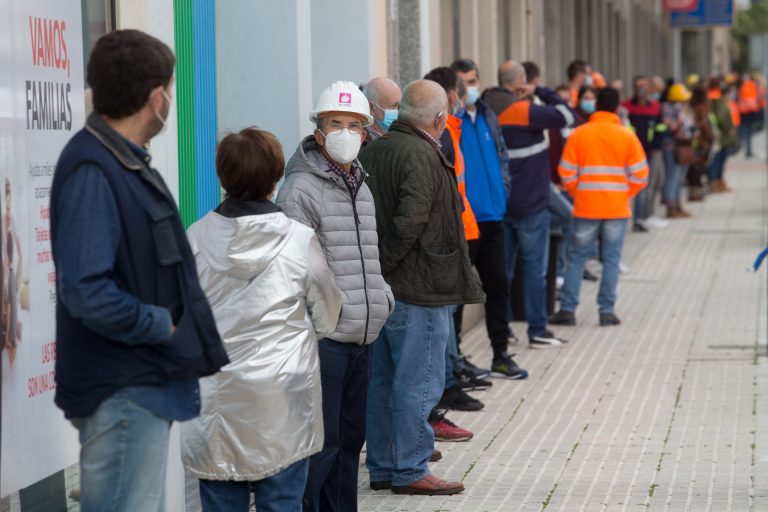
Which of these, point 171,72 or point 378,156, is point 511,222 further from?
point 171,72

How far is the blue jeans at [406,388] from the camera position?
638cm

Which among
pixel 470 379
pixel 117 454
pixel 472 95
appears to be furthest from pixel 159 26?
pixel 470 379

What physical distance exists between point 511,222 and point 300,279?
233 inches

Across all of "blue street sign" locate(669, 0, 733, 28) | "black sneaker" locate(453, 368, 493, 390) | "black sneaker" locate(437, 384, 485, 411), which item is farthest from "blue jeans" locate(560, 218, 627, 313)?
"blue street sign" locate(669, 0, 733, 28)

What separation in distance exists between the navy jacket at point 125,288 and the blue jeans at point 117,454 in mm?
51

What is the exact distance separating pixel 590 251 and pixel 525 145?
6.39 feet

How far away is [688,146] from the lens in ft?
68.4

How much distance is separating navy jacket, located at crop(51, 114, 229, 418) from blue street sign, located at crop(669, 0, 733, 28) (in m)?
27.7

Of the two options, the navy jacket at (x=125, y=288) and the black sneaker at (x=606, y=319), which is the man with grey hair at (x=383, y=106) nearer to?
the navy jacket at (x=125, y=288)

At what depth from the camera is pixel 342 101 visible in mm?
5453

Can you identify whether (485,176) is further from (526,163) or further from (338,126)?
(338,126)

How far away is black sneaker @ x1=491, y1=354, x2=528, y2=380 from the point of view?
9.52m

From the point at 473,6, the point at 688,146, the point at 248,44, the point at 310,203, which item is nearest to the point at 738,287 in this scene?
the point at 473,6

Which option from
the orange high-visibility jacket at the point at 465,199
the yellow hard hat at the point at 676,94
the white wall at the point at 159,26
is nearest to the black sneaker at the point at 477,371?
the orange high-visibility jacket at the point at 465,199
